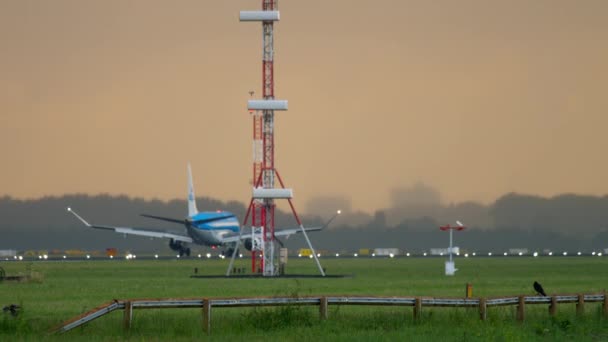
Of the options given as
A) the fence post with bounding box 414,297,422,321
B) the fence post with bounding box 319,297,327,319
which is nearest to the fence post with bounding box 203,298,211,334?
the fence post with bounding box 319,297,327,319

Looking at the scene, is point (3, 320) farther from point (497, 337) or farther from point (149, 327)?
point (497, 337)

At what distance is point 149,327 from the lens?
1543 inches

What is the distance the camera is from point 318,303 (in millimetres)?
39344

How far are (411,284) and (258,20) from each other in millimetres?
23521

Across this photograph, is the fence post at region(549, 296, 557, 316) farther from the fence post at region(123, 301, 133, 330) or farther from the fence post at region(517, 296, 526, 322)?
the fence post at region(123, 301, 133, 330)

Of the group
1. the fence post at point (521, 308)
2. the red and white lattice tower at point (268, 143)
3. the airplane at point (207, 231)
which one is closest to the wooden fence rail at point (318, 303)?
the fence post at point (521, 308)

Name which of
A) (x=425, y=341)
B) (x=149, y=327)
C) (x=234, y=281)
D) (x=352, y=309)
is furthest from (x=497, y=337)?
(x=234, y=281)

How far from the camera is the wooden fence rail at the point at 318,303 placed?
37281 millimetres

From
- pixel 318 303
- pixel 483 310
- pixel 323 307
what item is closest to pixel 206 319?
pixel 318 303

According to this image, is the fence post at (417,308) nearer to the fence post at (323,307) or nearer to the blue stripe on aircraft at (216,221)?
the fence post at (323,307)

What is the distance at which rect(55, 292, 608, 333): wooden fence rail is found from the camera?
1468 inches

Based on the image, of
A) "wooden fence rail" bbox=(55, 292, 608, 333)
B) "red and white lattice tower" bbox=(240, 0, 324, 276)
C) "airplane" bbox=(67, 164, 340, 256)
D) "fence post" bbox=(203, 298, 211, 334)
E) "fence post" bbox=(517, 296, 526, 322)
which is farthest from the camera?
"airplane" bbox=(67, 164, 340, 256)

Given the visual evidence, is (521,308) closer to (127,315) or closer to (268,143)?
(127,315)

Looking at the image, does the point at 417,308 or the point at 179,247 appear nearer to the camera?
the point at 417,308
